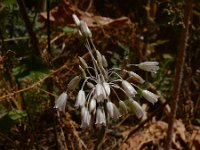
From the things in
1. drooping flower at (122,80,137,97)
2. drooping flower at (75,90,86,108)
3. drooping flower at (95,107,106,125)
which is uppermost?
drooping flower at (122,80,137,97)

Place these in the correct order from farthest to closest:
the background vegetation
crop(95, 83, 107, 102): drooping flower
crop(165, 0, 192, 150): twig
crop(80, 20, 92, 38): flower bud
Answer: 1. the background vegetation
2. crop(165, 0, 192, 150): twig
3. crop(80, 20, 92, 38): flower bud
4. crop(95, 83, 107, 102): drooping flower

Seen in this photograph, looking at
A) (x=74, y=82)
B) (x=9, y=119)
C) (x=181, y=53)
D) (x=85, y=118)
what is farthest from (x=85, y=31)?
(x=9, y=119)

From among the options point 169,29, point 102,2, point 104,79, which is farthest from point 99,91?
point 102,2

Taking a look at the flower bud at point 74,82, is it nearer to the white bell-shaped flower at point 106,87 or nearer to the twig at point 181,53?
the white bell-shaped flower at point 106,87

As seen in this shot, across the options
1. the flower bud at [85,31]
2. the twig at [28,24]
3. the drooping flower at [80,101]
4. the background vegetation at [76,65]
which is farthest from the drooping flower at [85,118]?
the twig at [28,24]

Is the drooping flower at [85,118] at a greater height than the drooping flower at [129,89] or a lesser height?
lesser

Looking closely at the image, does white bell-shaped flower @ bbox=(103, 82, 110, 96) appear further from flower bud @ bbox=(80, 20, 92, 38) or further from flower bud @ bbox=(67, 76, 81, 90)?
flower bud @ bbox=(80, 20, 92, 38)

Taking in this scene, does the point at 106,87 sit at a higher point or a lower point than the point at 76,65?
higher

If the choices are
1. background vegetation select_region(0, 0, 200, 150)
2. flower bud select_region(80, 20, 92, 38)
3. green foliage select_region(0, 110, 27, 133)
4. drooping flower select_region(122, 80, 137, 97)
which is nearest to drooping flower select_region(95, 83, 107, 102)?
drooping flower select_region(122, 80, 137, 97)

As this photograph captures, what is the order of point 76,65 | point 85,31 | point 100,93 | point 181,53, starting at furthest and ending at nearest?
point 76,65
point 181,53
point 85,31
point 100,93

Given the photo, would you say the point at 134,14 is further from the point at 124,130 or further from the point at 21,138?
the point at 21,138

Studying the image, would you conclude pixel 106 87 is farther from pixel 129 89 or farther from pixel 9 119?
pixel 9 119
